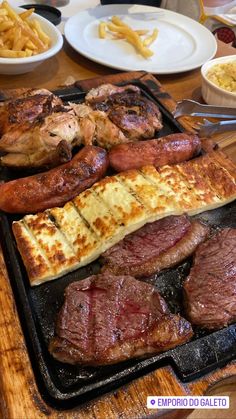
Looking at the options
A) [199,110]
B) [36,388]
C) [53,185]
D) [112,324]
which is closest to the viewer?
[36,388]

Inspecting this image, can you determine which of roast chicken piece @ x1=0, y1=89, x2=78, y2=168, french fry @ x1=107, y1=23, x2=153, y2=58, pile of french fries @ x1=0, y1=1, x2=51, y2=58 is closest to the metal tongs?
roast chicken piece @ x1=0, y1=89, x2=78, y2=168

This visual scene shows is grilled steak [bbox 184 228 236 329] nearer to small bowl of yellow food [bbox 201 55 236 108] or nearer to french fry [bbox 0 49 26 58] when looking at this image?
Result: small bowl of yellow food [bbox 201 55 236 108]

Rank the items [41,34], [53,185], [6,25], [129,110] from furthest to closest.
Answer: [41,34]
[6,25]
[129,110]
[53,185]

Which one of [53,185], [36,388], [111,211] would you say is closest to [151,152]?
[111,211]

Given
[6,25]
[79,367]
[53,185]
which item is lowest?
[79,367]

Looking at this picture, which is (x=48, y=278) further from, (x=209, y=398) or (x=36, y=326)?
(x=209, y=398)

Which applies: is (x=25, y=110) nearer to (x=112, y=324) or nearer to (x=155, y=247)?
(x=155, y=247)

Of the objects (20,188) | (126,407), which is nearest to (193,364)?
(126,407)
